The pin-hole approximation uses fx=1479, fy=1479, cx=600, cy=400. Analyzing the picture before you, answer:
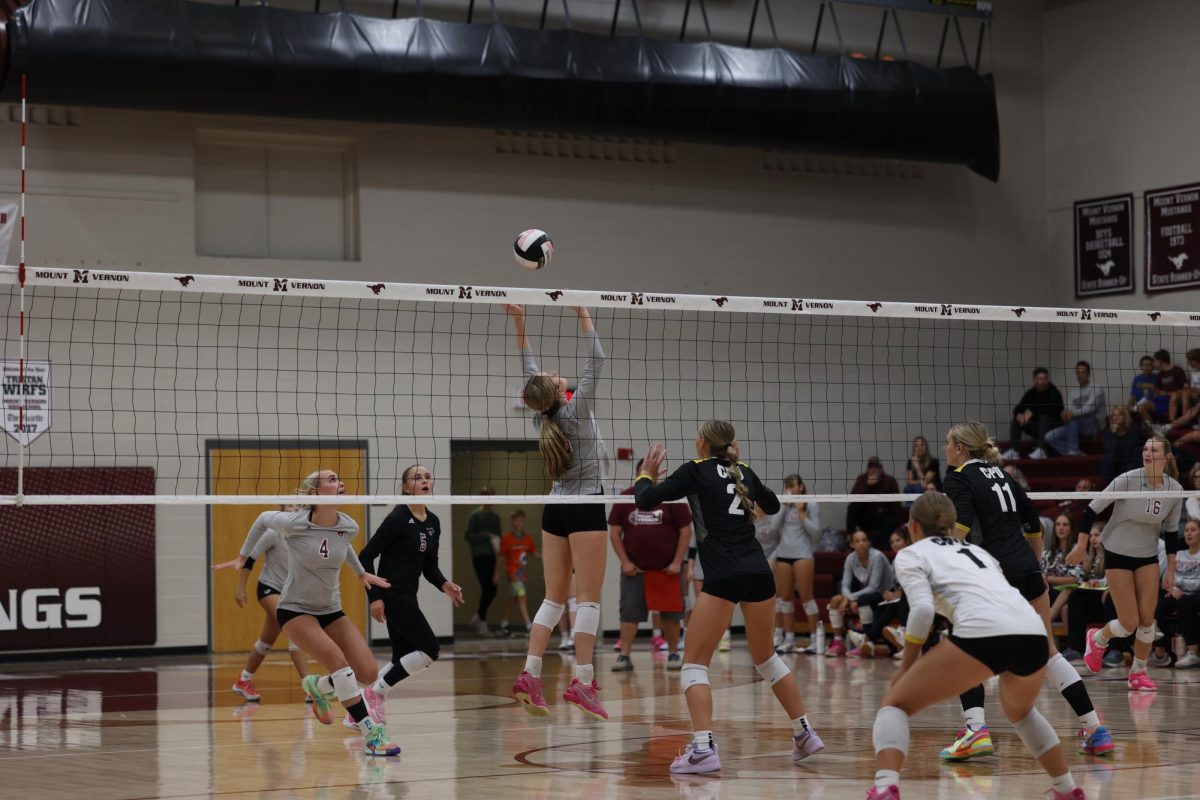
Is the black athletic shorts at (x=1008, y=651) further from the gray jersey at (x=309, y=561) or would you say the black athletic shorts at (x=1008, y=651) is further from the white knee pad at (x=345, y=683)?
the gray jersey at (x=309, y=561)

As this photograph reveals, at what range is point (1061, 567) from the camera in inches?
541

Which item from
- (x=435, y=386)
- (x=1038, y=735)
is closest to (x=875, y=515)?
(x=435, y=386)

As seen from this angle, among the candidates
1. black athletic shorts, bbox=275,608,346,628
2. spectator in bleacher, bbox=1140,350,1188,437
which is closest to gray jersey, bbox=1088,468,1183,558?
black athletic shorts, bbox=275,608,346,628

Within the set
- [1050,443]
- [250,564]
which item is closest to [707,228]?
[1050,443]

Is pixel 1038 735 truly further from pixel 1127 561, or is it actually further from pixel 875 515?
pixel 875 515

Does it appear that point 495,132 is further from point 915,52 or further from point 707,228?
point 915,52

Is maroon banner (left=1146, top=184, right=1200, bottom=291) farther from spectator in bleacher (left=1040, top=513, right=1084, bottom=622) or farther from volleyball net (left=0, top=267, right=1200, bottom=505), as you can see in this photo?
spectator in bleacher (left=1040, top=513, right=1084, bottom=622)

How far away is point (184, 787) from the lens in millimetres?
6742

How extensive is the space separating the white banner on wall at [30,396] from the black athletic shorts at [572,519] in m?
8.88

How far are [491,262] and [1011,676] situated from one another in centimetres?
1226

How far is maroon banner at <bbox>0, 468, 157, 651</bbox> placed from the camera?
1516 centimetres

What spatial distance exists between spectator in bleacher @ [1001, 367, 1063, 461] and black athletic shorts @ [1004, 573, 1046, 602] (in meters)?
10.5

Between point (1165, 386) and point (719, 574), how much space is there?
11756mm

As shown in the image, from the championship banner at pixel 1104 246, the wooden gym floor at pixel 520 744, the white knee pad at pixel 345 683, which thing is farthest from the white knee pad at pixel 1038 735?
the championship banner at pixel 1104 246
